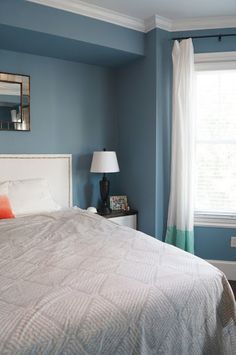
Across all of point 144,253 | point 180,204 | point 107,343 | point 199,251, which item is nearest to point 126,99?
point 180,204

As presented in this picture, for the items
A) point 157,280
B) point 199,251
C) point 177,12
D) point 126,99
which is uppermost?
point 177,12

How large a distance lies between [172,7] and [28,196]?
7.16 ft

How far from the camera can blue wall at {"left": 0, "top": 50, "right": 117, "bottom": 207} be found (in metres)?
2.96

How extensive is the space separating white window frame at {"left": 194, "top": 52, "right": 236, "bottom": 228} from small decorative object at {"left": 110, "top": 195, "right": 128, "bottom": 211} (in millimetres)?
790

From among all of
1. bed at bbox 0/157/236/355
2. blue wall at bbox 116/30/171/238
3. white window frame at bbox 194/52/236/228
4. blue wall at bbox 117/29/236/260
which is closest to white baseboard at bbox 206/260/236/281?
blue wall at bbox 117/29/236/260

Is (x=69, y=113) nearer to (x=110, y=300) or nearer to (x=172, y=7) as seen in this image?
(x=172, y=7)

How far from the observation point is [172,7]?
2.71 metres

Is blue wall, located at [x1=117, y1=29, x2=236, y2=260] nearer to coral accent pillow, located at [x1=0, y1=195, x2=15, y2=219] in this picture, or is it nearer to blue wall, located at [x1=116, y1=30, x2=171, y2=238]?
blue wall, located at [x1=116, y1=30, x2=171, y2=238]

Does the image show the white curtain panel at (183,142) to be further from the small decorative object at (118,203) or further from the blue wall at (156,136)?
the small decorative object at (118,203)

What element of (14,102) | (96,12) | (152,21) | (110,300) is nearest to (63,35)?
(96,12)

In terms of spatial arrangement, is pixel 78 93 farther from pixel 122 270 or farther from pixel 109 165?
pixel 122 270

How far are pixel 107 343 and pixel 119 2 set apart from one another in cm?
268

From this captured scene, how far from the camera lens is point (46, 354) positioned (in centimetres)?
89

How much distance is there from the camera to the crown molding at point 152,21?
2.69 m
